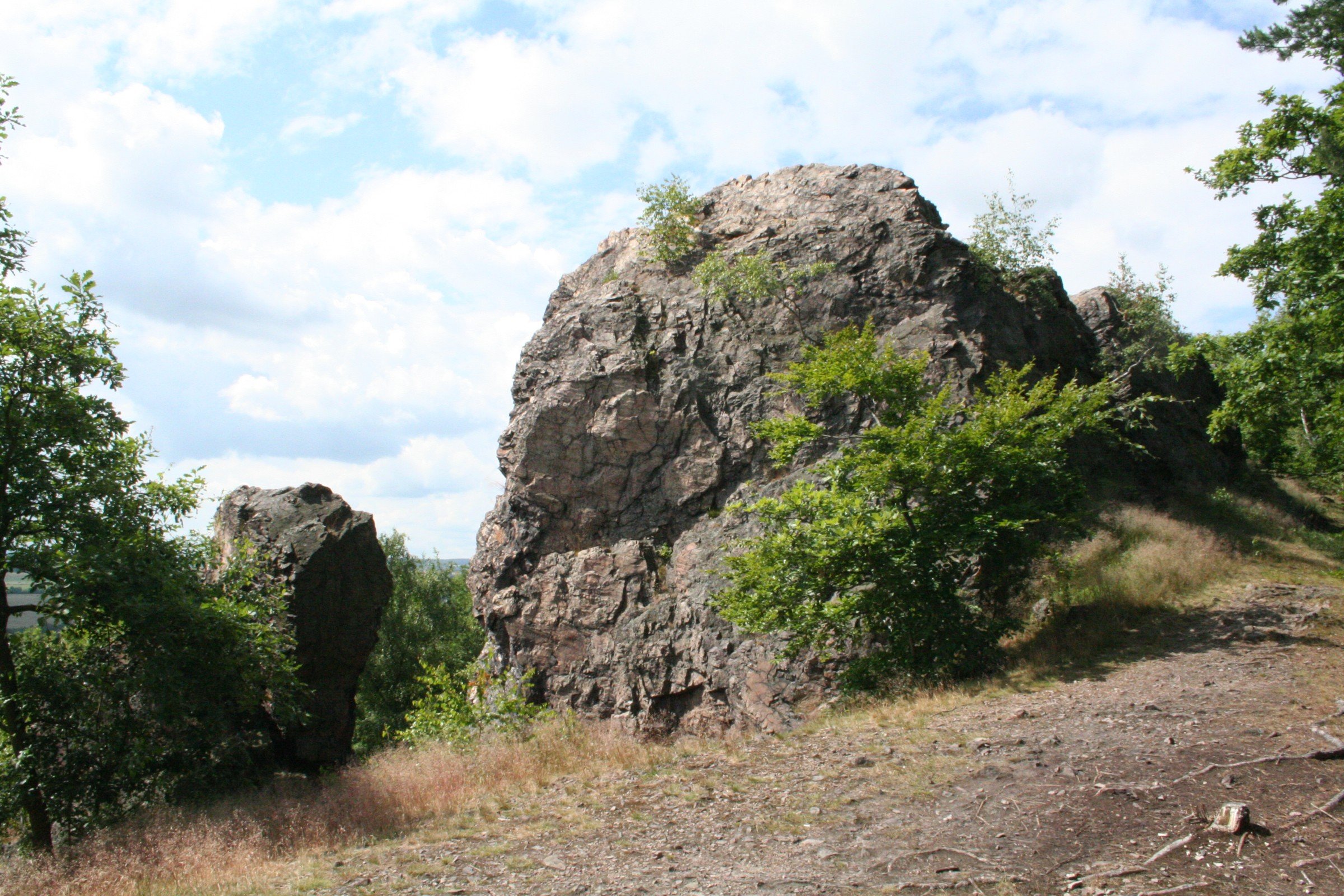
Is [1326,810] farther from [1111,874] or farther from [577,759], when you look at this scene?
[577,759]

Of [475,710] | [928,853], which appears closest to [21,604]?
[475,710]

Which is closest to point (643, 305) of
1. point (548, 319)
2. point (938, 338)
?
point (548, 319)

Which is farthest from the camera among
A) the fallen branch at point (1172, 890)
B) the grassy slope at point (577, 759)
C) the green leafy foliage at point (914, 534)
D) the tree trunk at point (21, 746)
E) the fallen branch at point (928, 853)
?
the green leafy foliage at point (914, 534)

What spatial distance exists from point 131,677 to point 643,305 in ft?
47.5

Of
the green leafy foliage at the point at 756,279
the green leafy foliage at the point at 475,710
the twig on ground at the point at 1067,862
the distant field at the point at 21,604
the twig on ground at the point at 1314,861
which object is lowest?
the green leafy foliage at the point at 475,710

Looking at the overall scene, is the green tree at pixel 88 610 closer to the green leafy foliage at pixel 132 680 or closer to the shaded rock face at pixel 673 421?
the green leafy foliage at pixel 132 680

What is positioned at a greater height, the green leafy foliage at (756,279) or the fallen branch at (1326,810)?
the green leafy foliage at (756,279)

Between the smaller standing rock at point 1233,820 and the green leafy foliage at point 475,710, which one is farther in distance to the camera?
the green leafy foliage at point 475,710

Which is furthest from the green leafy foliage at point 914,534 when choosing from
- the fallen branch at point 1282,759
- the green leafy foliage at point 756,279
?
the green leafy foliage at point 756,279

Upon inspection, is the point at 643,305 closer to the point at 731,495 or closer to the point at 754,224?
the point at 754,224

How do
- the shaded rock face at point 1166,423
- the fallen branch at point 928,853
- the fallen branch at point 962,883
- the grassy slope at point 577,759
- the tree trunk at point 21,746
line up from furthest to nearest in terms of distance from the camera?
the shaded rock face at point 1166,423
the tree trunk at point 21,746
the grassy slope at point 577,759
the fallen branch at point 928,853
the fallen branch at point 962,883

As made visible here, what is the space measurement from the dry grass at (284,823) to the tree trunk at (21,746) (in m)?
0.66

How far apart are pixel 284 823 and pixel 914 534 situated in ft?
31.5

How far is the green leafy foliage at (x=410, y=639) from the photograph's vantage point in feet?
105
